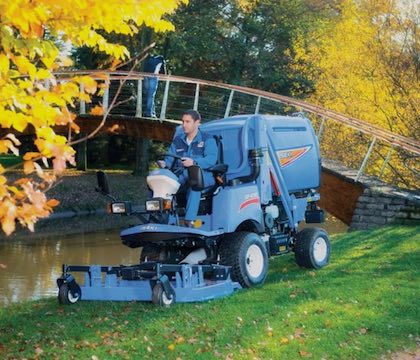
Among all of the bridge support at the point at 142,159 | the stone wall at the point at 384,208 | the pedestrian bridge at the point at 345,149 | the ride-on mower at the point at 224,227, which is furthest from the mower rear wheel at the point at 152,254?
the bridge support at the point at 142,159

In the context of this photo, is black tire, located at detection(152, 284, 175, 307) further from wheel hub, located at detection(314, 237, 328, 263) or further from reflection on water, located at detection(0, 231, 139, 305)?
reflection on water, located at detection(0, 231, 139, 305)

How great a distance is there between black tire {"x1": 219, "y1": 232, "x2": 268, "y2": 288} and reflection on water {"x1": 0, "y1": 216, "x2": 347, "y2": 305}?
13.7 feet

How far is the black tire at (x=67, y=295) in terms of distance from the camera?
8188 millimetres

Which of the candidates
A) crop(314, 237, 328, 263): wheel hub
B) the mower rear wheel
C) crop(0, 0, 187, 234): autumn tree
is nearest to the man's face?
the mower rear wheel

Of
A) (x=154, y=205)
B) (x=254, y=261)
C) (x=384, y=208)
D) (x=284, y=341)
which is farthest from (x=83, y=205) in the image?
(x=284, y=341)

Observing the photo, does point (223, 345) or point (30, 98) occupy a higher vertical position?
point (30, 98)

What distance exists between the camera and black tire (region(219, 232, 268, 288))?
8469 millimetres

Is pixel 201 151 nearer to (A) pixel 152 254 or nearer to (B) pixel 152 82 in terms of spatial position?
(A) pixel 152 254

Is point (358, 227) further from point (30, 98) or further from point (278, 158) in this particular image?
point (30, 98)

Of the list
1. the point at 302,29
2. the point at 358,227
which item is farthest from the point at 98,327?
the point at 302,29

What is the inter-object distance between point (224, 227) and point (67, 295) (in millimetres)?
1872

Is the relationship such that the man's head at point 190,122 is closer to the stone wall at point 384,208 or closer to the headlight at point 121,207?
the headlight at point 121,207

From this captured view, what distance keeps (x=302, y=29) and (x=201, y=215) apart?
22387 millimetres

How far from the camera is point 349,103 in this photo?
2139 cm
